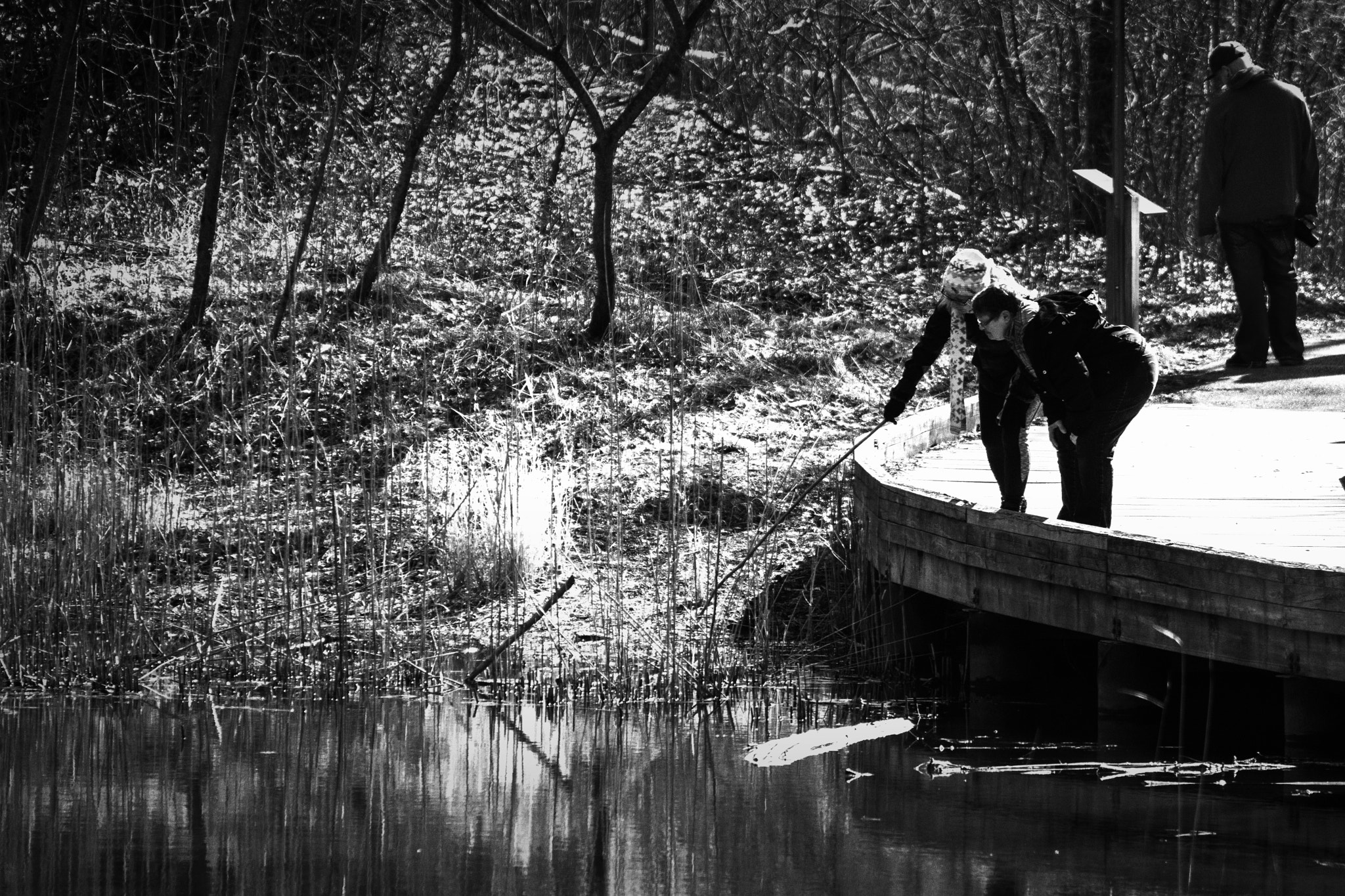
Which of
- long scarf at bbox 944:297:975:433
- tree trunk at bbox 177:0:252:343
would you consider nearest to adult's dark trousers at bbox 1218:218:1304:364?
long scarf at bbox 944:297:975:433

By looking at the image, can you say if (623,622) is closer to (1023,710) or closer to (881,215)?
(1023,710)

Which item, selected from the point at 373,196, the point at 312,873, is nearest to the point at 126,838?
the point at 312,873

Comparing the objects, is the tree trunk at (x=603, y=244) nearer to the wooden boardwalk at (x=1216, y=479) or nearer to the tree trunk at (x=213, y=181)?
the tree trunk at (x=213, y=181)

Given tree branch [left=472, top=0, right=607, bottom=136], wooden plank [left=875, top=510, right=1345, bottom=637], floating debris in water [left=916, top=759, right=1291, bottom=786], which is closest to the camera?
wooden plank [left=875, top=510, right=1345, bottom=637]

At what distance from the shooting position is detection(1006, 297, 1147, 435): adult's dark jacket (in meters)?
6.83

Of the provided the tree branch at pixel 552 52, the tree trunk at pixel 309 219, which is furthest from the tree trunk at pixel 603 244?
the tree trunk at pixel 309 219

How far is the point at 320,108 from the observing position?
1733cm

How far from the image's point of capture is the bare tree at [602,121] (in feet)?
42.1

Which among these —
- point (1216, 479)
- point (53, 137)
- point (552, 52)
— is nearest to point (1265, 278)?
point (1216, 479)

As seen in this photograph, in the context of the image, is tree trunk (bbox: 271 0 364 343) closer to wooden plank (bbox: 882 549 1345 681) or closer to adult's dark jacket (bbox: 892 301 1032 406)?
adult's dark jacket (bbox: 892 301 1032 406)

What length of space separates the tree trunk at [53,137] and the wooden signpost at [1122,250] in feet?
23.5

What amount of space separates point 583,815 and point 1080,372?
258 cm

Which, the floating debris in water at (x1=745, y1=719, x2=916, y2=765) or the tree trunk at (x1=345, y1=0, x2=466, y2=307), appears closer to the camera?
the floating debris in water at (x1=745, y1=719, x2=916, y2=765)

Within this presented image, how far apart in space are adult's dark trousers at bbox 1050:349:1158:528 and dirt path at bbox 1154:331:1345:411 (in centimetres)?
456
